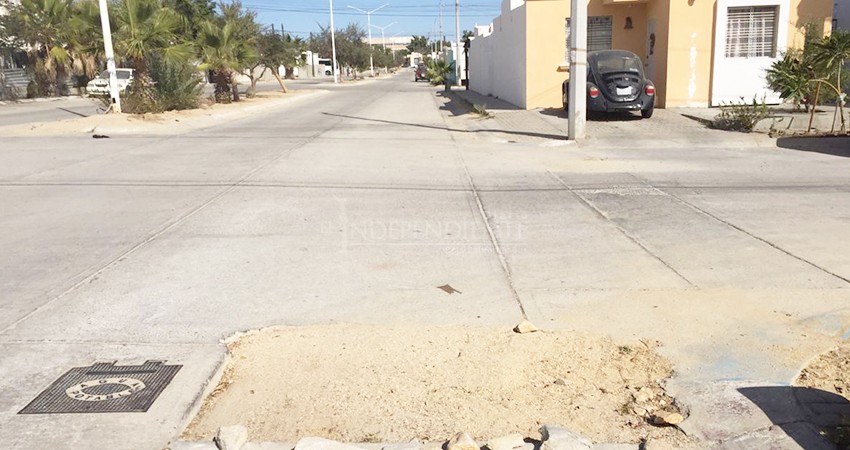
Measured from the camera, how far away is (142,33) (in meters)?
23.9

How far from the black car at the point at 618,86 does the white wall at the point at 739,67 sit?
2.77 m

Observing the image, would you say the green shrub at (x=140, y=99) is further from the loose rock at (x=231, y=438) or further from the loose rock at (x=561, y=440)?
the loose rock at (x=561, y=440)

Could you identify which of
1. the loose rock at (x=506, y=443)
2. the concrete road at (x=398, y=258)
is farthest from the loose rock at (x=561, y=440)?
the concrete road at (x=398, y=258)

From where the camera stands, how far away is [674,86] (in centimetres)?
2031

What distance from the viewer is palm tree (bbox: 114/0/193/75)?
77.7 ft

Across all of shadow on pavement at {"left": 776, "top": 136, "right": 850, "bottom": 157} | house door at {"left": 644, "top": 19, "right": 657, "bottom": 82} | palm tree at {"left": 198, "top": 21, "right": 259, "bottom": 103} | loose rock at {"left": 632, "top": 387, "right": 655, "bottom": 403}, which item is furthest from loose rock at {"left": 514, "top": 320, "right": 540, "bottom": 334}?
palm tree at {"left": 198, "top": 21, "right": 259, "bottom": 103}

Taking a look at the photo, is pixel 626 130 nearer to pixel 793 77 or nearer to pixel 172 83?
pixel 793 77

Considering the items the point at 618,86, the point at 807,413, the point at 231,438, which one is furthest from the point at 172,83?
the point at 807,413

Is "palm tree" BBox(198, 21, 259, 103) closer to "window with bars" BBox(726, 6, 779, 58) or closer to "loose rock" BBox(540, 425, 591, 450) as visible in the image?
"window with bars" BBox(726, 6, 779, 58)

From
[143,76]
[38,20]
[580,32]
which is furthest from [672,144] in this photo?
[38,20]

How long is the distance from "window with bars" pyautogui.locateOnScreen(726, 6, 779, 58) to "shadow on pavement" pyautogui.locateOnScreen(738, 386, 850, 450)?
18.3 metres

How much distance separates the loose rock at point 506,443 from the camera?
11.5 ft

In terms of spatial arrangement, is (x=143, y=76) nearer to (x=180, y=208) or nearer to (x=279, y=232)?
(x=180, y=208)

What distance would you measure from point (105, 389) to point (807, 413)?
3.95m
